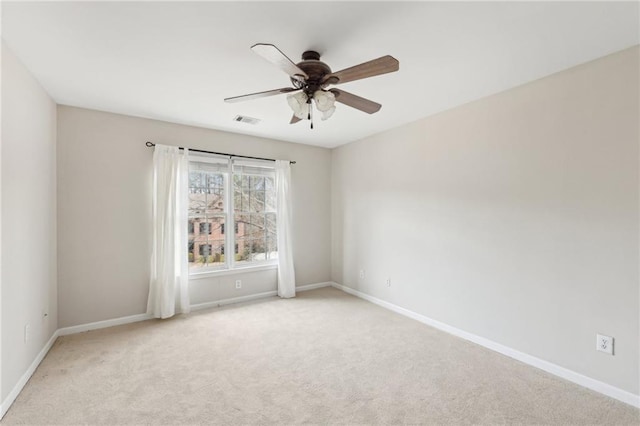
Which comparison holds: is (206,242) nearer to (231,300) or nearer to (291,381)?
(231,300)

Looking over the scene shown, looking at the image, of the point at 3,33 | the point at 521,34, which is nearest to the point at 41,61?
the point at 3,33

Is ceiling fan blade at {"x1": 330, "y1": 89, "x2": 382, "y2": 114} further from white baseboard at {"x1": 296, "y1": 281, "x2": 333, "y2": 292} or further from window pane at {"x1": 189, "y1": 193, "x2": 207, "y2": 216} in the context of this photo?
white baseboard at {"x1": 296, "y1": 281, "x2": 333, "y2": 292}

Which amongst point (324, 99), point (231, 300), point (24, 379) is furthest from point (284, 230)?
point (24, 379)

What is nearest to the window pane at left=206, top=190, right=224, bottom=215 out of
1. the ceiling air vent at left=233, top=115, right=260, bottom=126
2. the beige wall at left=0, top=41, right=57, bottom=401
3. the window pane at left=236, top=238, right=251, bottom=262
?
the window pane at left=236, top=238, right=251, bottom=262

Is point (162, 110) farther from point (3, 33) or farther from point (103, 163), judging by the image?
point (3, 33)

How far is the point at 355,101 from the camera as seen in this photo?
2305 millimetres

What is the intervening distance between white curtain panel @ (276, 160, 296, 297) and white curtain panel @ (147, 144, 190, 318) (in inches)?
51.6

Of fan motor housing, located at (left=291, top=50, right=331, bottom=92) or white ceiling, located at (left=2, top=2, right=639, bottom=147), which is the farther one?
fan motor housing, located at (left=291, top=50, right=331, bottom=92)

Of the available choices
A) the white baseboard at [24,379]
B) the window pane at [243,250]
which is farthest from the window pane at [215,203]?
the white baseboard at [24,379]

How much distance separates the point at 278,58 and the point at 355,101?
2.63 feet

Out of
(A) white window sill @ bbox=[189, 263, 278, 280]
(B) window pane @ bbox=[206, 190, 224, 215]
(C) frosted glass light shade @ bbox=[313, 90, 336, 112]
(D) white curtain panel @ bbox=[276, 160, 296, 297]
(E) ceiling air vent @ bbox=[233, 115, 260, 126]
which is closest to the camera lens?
(C) frosted glass light shade @ bbox=[313, 90, 336, 112]

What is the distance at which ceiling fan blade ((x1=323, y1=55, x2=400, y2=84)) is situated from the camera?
170 cm

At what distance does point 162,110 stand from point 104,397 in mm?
2727

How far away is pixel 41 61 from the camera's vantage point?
7.38 feet
